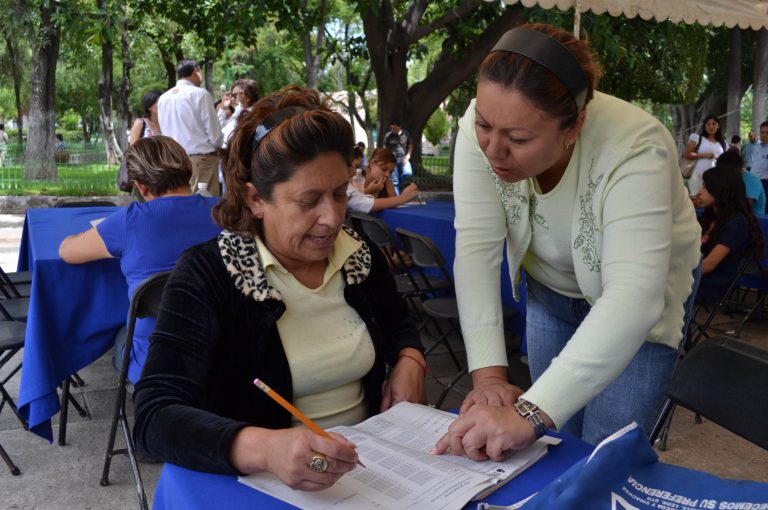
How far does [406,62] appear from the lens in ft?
48.3

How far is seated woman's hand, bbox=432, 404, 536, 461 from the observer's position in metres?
1.35

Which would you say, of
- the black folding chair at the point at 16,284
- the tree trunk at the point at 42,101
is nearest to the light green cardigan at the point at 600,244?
the black folding chair at the point at 16,284

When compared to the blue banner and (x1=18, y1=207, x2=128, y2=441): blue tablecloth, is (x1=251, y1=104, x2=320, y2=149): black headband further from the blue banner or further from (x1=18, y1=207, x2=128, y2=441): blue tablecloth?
(x1=18, y1=207, x2=128, y2=441): blue tablecloth

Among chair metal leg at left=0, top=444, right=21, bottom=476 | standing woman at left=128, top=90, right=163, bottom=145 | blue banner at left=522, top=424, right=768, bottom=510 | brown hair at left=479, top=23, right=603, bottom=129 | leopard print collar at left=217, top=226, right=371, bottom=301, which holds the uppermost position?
standing woman at left=128, top=90, right=163, bottom=145

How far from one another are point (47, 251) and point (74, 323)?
16.5 inches

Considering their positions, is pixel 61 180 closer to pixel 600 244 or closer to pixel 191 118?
pixel 191 118

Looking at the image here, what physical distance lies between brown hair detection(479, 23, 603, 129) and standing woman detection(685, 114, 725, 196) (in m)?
9.34

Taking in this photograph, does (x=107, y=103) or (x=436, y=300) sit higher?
(x=107, y=103)

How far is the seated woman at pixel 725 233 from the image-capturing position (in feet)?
15.7

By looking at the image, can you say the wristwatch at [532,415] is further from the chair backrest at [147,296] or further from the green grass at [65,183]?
the green grass at [65,183]

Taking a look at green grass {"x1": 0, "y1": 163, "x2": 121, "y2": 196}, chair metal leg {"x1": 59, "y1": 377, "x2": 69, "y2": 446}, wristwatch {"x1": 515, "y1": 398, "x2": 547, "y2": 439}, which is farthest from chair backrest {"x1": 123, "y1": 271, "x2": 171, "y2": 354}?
green grass {"x1": 0, "y1": 163, "x2": 121, "y2": 196}

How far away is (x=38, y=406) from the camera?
315 centimetres

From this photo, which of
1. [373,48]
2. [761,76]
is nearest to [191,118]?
[373,48]

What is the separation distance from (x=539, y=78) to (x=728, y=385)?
821mm
